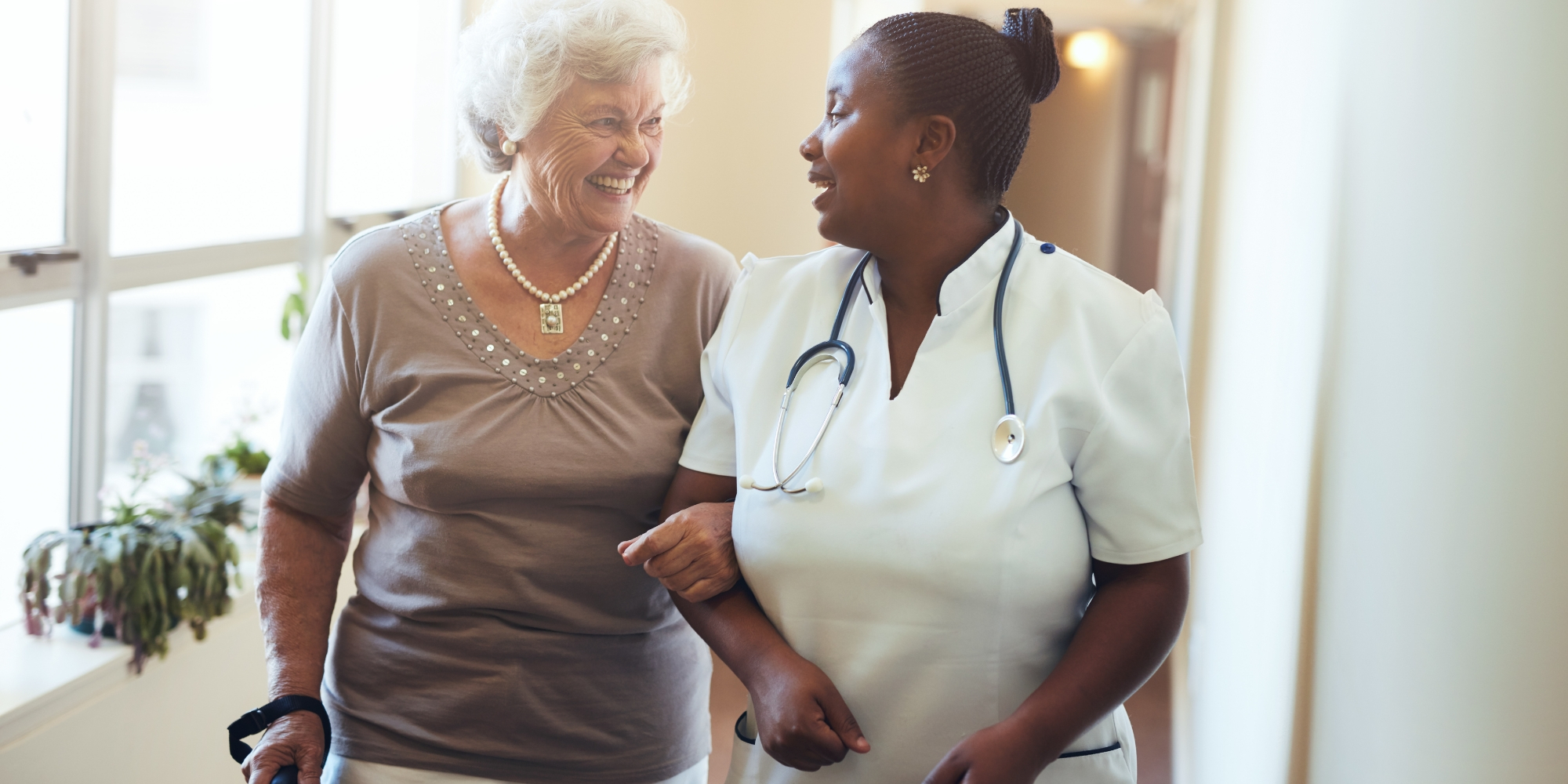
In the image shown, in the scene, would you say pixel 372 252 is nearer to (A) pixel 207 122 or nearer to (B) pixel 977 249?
(B) pixel 977 249

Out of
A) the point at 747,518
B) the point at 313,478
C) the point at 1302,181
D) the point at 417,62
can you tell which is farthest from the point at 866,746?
the point at 417,62

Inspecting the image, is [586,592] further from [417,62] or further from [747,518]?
[417,62]

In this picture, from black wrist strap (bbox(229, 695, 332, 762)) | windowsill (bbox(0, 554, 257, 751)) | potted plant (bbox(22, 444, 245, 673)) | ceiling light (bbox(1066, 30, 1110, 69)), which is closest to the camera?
black wrist strap (bbox(229, 695, 332, 762))

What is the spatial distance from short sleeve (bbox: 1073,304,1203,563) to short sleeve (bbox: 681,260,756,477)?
39cm

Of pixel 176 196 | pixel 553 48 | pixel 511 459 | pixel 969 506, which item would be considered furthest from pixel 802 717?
pixel 176 196

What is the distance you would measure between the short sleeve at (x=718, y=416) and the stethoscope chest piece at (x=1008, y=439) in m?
0.32

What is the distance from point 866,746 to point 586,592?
45 centimetres

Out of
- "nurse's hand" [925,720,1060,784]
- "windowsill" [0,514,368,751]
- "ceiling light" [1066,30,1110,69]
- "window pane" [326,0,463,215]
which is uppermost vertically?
"ceiling light" [1066,30,1110,69]

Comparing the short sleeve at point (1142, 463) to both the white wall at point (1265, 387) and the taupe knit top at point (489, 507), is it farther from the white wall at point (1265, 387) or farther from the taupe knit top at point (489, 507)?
the taupe knit top at point (489, 507)

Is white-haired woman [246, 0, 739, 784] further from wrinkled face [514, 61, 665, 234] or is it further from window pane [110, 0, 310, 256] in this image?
window pane [110, 0, 310, 256]

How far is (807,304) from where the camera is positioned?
1.26 m

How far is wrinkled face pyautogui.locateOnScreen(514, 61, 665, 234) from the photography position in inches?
55.0

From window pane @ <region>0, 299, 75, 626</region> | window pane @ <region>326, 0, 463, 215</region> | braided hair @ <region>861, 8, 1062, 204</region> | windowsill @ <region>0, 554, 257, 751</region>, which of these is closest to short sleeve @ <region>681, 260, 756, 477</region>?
braided hair @ <region>861, 8, 1062, 204</region>

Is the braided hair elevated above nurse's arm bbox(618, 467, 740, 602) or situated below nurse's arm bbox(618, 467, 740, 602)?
above
